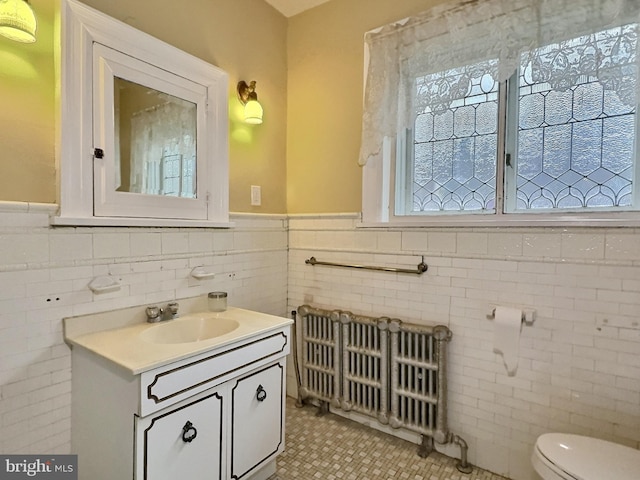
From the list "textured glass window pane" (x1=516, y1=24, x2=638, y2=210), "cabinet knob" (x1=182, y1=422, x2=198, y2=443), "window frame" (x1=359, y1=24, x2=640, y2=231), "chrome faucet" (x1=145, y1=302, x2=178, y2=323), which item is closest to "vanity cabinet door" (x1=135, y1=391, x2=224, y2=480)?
"cabinet knob" (x1=182, y1=422, x2=198, y2=443)

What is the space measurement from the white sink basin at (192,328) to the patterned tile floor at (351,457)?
0.78 meters

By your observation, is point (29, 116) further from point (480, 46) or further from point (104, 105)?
point (480, 46)

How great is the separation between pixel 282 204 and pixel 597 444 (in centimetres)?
201

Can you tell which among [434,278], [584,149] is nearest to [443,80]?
[584,149]

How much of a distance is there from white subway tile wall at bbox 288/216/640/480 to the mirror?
1.09 m

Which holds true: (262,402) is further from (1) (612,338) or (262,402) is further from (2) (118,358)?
(1) (612,338)

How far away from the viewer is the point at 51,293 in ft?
4.41

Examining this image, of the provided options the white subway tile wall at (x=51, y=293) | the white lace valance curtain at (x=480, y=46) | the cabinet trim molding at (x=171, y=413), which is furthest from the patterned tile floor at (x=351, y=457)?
the white lace valance curtain at (x=480, y=46)

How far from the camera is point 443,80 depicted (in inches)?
69.7

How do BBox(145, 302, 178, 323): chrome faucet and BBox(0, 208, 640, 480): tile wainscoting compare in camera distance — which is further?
BBox(145, 302, 178, 323): chrome faucet

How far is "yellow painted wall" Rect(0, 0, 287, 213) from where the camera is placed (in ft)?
4.12

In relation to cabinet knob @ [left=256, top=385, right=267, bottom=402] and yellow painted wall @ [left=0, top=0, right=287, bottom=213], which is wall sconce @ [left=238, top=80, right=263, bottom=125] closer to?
yellow painted wall @ [left=0, top=0, right=287, bottom=213]

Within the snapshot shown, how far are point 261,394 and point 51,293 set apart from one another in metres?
0.95

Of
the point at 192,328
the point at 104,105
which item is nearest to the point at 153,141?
the point at 104,105
